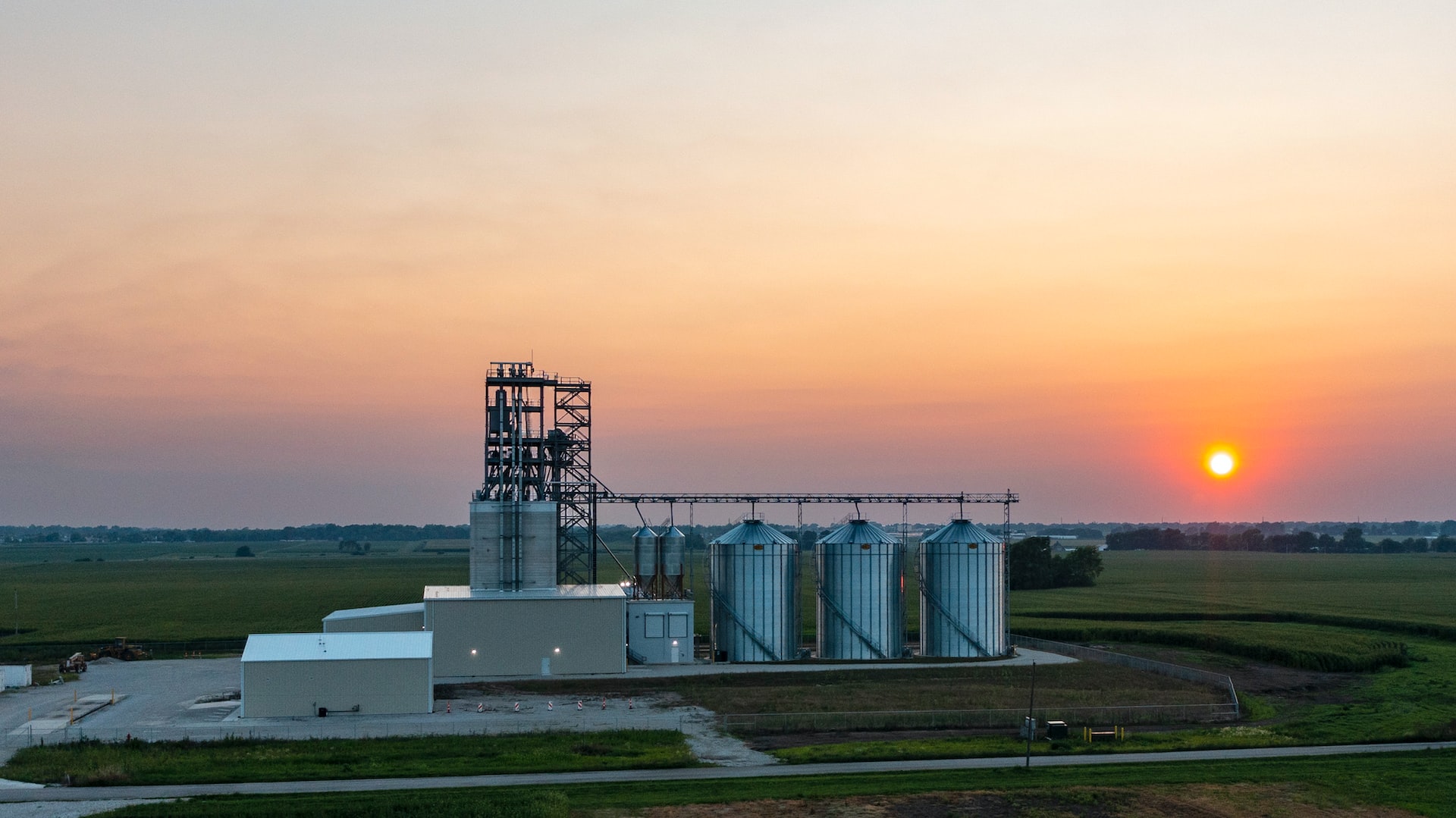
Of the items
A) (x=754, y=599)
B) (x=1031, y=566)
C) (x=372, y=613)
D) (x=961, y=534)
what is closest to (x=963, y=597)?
(x=961, y=534)

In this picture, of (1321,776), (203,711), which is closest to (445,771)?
(203,711)

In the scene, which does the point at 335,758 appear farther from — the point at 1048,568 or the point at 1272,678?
the point at 1048,568

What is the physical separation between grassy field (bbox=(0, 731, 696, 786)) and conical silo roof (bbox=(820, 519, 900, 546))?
86.6 ft

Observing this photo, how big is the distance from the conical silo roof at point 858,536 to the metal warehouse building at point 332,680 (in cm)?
2683

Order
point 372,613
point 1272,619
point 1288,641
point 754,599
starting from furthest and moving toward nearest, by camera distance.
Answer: point 1272,619 → point 1288,641 → point 754,599 → point 372,613

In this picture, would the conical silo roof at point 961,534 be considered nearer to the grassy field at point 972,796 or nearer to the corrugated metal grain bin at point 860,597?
the corrugated metal grain bin at point 860,597

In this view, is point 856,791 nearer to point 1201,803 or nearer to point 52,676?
point 1201,803

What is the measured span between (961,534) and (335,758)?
135 ft

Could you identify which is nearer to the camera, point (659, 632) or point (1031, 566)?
point (659, 632)

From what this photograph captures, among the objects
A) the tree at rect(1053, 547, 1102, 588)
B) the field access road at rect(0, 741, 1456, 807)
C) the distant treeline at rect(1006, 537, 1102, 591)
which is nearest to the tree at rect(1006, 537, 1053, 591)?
the distant treeline at rect(1006, 537, 1102, 591)

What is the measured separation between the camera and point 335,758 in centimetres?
4200

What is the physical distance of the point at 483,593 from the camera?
62500 millimetres

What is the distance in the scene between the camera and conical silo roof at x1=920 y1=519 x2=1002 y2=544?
237 feet

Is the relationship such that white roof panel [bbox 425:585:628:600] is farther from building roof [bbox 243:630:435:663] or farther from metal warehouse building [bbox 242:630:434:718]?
metal warehouse building [bbox 242:630:434:718]
